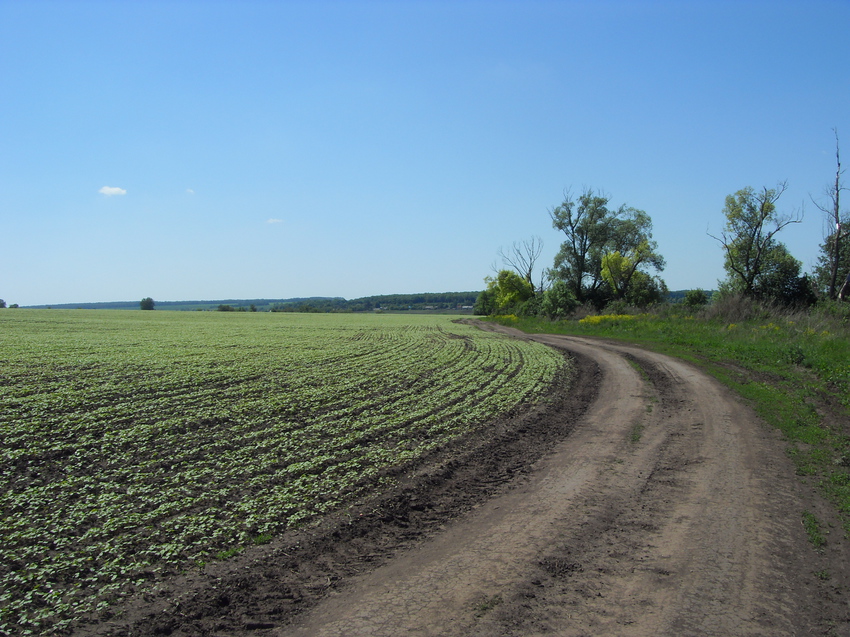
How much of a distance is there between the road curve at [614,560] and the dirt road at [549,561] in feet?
0.06

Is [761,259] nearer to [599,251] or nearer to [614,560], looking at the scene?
[599,251]

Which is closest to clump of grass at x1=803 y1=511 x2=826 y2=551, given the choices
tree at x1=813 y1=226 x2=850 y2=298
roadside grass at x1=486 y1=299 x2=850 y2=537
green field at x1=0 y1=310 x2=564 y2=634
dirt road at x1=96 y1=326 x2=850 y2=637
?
dirt road at x1=96 y1=326 x2=850 y2=637

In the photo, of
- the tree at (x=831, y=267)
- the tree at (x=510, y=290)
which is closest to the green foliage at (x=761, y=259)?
the tree at (x=831, y=267)

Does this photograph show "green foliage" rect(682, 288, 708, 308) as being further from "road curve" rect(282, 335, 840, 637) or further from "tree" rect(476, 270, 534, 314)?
"road curve" rect(282, 335, 840, 637)

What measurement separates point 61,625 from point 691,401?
1340cm

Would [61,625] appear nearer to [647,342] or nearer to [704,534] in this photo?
[704,534]

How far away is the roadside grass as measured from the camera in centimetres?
888

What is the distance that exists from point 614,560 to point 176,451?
7036 millimetres

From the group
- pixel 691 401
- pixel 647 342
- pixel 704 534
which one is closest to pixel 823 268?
pixel 647 342

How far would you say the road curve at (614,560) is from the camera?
4.38m

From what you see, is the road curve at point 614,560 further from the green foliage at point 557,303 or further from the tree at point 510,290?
the tree at point 510,290

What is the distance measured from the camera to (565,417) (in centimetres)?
1205

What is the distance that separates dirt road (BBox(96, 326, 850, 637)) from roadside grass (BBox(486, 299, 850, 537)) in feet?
2.10

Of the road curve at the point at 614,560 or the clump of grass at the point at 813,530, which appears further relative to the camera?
the clump of grass at the point at 813,530
